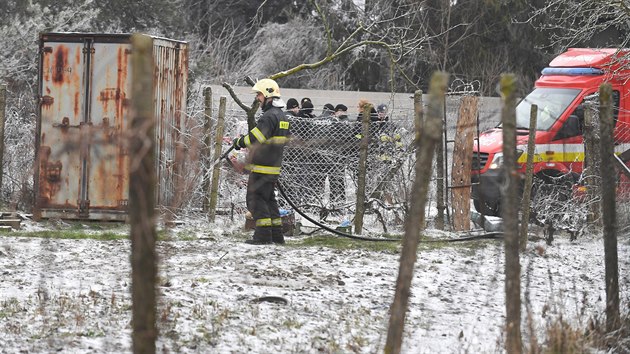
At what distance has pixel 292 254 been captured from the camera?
10008 millimetres

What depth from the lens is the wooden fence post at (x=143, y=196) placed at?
10.8 ft

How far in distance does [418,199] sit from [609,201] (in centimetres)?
221

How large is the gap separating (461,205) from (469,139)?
80 centimetres

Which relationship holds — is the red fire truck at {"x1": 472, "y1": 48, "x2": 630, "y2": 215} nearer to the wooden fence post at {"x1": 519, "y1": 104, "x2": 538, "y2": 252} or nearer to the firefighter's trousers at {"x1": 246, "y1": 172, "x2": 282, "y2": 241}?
the wooden fence post at {"x1": 519, "y1": 104, "x2": 538, "y2": 252}

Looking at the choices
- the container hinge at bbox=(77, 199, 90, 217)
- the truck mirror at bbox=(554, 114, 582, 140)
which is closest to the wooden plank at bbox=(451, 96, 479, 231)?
the truck mirror at bbox=(554, 114, 582, 140)

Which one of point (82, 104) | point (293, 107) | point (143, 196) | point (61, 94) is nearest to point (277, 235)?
point (82, 104)

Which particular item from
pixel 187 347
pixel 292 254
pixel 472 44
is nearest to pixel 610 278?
pixel 187 347

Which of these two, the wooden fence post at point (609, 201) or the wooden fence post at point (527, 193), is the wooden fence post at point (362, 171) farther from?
the wooden fence post at point (609, 201)

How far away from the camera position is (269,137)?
34.5ft

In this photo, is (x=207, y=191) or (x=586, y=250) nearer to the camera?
(x=586, y=250)

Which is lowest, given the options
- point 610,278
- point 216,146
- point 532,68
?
point 610,278

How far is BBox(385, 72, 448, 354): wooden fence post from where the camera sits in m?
4.34

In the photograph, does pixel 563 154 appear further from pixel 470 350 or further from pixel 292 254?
pixel 470 350

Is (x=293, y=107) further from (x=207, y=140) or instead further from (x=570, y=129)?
(x=570, y=129)
